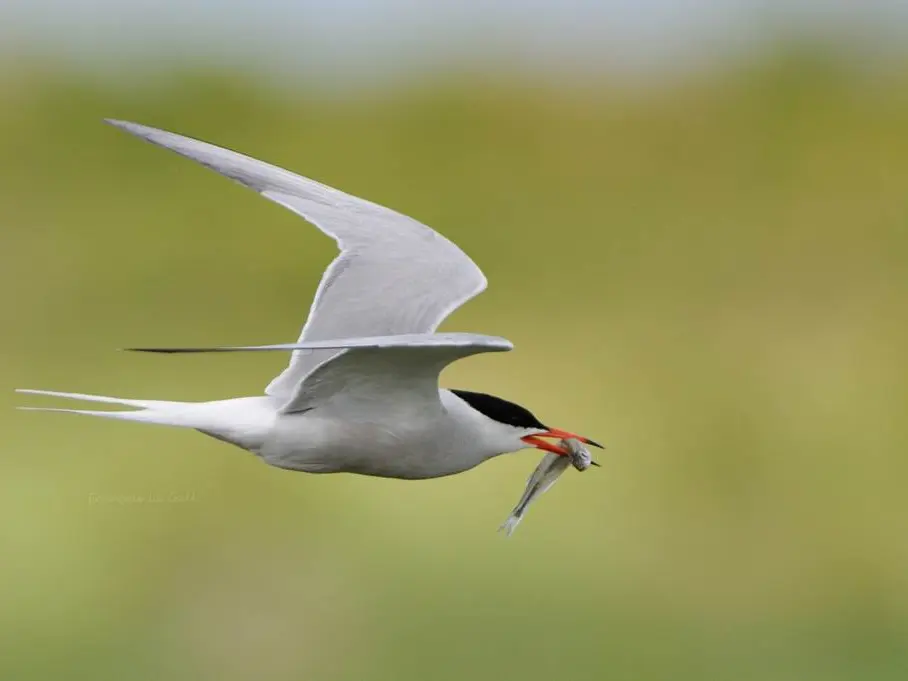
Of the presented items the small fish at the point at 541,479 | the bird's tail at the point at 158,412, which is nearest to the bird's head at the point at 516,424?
the small fish at the point at 541,479

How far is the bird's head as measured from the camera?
14.8 feet

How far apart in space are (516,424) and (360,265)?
587 mm

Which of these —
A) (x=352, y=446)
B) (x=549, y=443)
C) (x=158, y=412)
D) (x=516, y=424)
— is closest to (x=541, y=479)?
(x=549, y=443)

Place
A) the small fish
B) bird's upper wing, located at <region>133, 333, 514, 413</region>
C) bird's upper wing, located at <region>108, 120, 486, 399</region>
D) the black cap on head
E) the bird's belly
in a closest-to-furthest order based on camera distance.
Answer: bird's upper wing, located at <region>133, 333, 514, 413</region>, the bird's belly, the black cap on head, bird's upper wing, located at <region>108, 120, 486, 399</region>, the small fish

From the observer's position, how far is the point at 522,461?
10234mm

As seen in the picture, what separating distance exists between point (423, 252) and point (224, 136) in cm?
1121

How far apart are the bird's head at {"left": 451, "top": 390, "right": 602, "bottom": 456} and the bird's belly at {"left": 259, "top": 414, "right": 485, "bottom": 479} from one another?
16 centimetres

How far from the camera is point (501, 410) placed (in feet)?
14.8

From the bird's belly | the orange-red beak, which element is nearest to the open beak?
the orange-red beak

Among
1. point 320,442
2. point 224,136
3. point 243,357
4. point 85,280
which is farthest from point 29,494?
point 320,442

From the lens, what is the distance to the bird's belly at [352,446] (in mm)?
4316

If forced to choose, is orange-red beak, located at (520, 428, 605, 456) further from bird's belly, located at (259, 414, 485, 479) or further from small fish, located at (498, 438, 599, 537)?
bird's belly, located at (259, 414, 485, 479)

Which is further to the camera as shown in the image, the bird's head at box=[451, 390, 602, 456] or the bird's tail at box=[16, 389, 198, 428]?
the bird's head at box=[451, 390, 602, 456]

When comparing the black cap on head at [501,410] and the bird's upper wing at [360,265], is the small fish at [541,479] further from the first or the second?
the bird's upper wing at [360,265]
